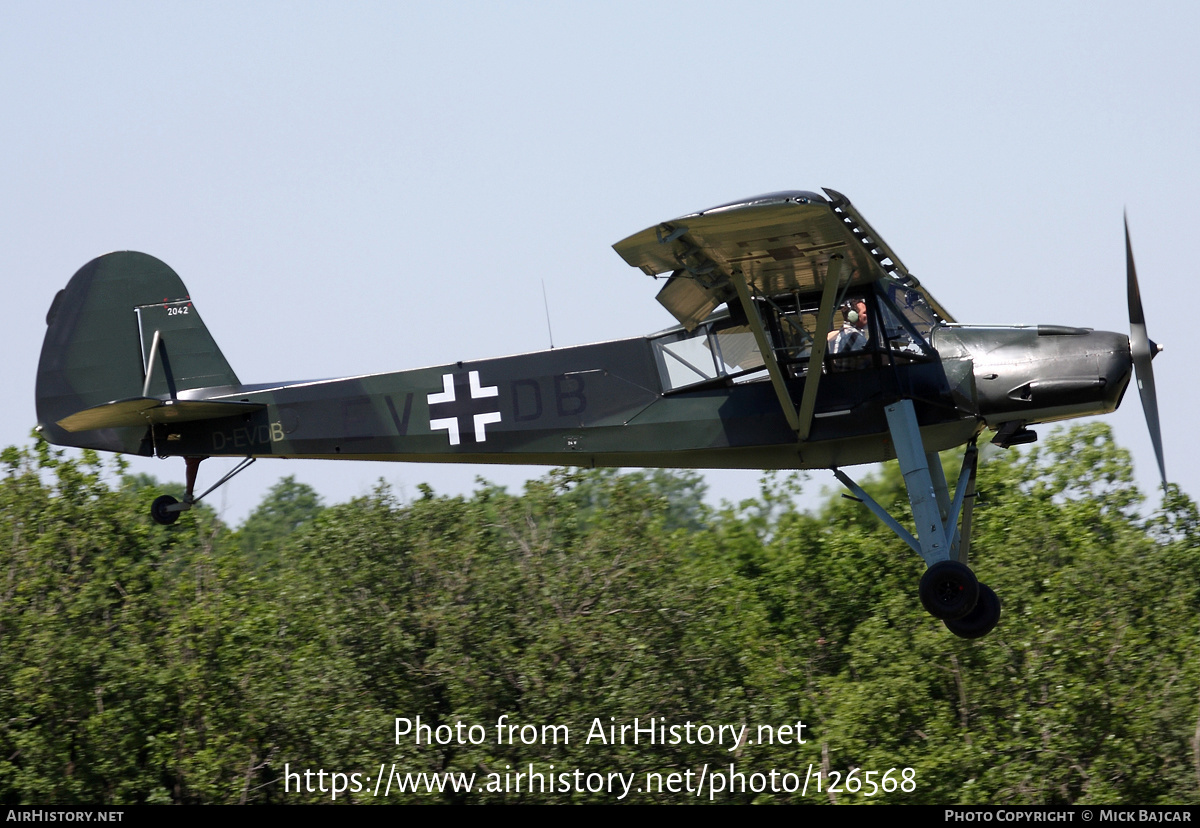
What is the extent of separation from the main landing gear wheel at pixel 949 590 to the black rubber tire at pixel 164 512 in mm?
5803

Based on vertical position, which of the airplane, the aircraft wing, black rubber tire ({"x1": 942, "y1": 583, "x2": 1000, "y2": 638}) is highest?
the aircraft wing

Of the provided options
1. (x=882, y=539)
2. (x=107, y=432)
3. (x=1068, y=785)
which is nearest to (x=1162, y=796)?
(x=1068, y=785)

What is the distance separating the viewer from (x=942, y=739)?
55.3 ft

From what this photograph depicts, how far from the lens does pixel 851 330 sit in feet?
31.4

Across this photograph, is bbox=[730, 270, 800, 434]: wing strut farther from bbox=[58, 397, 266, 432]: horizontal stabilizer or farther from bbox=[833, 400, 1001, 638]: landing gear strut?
bbox=[58, 397, 266, 432]: horizontal stabilizer

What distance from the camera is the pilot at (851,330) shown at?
31.3ft

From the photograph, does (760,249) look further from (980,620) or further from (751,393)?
(980,620)

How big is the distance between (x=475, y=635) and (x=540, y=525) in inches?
137

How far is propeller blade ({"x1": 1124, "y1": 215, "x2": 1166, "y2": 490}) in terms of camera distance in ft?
31.1

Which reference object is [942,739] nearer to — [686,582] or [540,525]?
[686,582]

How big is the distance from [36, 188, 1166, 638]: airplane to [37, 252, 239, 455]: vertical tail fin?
0.13 metres

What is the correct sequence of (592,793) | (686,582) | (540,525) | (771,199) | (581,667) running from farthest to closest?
(540,525) < (686,582) < (581,667) < (592,793) < (771,199)

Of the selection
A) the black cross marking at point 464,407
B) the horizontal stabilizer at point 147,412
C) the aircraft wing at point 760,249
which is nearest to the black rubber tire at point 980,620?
the aircraft wing at point 760,249

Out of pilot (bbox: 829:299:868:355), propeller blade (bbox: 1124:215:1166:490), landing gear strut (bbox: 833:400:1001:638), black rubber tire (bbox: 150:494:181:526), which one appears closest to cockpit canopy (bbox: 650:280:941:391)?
pilot (bbox: 829:299:868:355)
